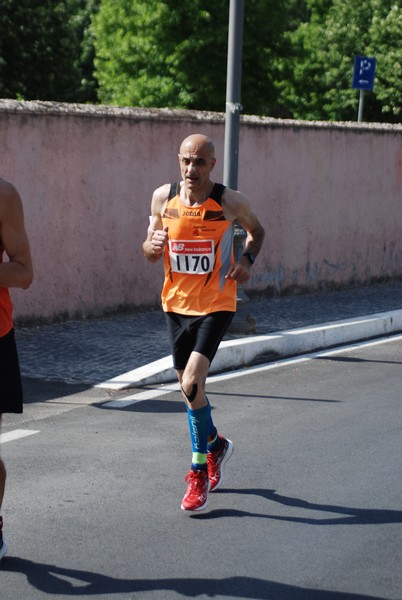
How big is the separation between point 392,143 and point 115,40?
1372 cm

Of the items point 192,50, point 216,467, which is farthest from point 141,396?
point 192,50

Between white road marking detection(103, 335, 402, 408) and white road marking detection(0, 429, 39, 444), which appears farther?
white road marking detection(103, 335, 402, 408)

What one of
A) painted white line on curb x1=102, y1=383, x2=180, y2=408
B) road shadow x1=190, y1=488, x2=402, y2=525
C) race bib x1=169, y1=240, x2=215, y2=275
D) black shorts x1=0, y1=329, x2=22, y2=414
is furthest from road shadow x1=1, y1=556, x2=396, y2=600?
painted white line on curb x1=102, y1=383, x2=180, y2=408

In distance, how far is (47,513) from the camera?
5883 millimetres

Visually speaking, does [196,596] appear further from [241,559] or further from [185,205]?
[185,205]

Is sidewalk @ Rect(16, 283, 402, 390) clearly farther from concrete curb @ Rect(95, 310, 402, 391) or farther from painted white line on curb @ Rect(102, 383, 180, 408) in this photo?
painted white line on curb @ Rect(102, 383, 180, 408)

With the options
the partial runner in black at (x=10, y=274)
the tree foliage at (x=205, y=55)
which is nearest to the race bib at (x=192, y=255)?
the partial runner in black at (x=10, y=274)

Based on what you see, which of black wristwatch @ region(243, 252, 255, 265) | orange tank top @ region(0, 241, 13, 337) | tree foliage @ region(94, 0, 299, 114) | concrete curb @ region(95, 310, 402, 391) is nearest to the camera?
orange tank top @ region(0, 241, 13, 337)

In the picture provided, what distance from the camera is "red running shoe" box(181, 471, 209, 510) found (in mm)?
5969

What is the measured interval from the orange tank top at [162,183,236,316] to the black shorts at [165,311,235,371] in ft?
0.13

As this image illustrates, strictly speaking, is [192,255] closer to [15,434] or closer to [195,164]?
[195,164]

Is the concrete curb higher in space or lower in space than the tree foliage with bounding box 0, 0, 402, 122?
lower

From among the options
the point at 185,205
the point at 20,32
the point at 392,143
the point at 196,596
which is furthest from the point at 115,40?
the point at 196,596

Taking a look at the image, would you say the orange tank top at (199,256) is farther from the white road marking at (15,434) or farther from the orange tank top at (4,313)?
the white road marking at (15,434)
